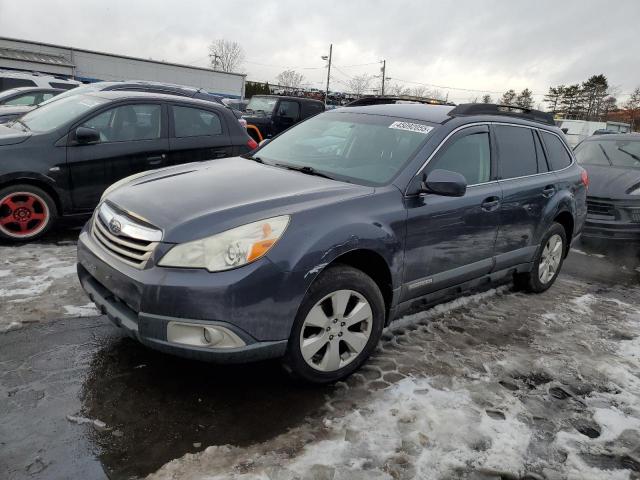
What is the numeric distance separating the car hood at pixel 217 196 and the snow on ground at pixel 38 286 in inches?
44.0

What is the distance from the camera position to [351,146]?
3.83m

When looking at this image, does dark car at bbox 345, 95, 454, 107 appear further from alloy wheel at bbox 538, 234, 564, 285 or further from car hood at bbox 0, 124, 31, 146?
car hood at bbox 0, 124, 31, 146

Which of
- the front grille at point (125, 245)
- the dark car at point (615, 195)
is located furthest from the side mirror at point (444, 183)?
the dark car at point (615, 195)

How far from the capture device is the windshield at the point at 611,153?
7.85 metres

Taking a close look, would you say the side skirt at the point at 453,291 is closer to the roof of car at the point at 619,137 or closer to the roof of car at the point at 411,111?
the roof of car at the point at 411,111

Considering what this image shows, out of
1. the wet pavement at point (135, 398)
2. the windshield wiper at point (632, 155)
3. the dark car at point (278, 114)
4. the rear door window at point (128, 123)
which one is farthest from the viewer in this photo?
the dark car at point (278, 114)

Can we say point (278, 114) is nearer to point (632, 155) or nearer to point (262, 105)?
point (262, 105)

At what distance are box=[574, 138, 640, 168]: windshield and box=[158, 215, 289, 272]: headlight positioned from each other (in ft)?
24.1

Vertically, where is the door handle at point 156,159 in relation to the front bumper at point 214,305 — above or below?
above

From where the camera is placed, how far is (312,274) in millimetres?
2689

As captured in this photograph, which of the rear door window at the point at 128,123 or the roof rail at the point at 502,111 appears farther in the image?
the rear door window at the point at 128,123

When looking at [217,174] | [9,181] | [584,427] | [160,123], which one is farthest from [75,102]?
[584,427]

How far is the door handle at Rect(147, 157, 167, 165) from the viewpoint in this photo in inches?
230

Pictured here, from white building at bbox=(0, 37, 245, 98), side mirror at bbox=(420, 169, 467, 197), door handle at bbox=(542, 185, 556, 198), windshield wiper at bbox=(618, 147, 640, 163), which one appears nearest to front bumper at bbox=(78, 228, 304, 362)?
side mirror at bbox=(420, 169, 467, 197)
